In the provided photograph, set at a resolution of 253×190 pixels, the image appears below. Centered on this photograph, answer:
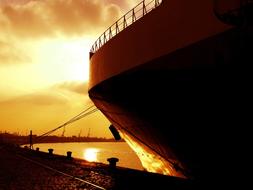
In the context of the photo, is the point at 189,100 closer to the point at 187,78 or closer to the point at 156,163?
the point at 187,78

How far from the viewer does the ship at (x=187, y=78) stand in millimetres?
7121

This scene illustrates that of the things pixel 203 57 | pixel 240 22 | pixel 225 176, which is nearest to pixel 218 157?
pixel 225 176

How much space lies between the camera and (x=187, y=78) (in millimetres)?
7996

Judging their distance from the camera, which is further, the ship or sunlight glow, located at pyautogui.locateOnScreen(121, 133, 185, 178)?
sunlight glow, located at pyautogui.locateOnScreen(121, 133, 185, 178)

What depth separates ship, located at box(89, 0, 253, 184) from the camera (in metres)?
7.12

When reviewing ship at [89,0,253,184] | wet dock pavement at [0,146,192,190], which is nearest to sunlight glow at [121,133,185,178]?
ship at [89,0,253,184]

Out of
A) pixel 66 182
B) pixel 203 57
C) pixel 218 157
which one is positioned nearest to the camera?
pixel 203 57

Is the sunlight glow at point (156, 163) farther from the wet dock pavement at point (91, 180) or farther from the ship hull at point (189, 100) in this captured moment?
the wet dock pavement at point (91, 180)

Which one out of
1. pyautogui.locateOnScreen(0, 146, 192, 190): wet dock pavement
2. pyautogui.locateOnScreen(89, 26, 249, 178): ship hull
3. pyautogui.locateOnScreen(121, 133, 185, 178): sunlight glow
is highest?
pyautogui.locateOnScreen(89, 26, 249, 178): ship hull

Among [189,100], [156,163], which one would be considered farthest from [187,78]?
[156,163]

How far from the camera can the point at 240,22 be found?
6.54m

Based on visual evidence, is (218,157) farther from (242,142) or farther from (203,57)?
(203,57)

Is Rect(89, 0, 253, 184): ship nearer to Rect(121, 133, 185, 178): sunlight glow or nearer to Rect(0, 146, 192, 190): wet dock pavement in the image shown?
Rect(121, 133, 185, 178): sunlight glow

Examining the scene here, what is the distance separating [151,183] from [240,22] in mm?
4828
